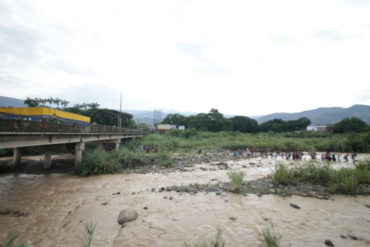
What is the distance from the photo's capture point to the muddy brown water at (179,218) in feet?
18.5

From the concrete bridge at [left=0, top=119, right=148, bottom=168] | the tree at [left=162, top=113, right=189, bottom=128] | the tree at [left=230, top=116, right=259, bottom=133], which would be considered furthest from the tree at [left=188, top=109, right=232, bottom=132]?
the concrete bridge at [left=0, top=119, right=148, bottom=168]

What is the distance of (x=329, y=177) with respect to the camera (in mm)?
9922

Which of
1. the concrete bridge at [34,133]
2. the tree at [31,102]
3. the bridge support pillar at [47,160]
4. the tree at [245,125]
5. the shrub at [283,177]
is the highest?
the tree at [31,102]

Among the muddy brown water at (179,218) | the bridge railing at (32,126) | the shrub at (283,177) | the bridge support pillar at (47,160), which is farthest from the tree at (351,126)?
the bridge support pillar at (47,160)

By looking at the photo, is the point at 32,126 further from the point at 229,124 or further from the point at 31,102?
the point at 31,102

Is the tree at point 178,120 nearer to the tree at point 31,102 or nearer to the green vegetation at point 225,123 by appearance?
the green vegetation at point 225,123

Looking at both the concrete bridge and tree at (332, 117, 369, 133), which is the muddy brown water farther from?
tree at (332, 117, 369, 133)

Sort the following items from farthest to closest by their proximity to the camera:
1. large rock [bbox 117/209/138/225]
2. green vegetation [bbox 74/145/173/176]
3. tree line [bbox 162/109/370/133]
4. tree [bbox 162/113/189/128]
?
1. tree [bbox 162/113/189/128]
2. tree line [bbox 162/109/370/133]
3. green vegetation [bbox 74/145/173/176]
4. large rock [bbox 117/209/138/225]

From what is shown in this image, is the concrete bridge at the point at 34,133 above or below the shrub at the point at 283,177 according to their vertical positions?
above

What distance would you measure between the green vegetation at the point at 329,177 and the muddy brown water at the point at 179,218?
0.65 meters

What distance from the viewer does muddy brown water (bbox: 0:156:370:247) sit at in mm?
5637

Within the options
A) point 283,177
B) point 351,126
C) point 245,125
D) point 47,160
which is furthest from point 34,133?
point 351,126

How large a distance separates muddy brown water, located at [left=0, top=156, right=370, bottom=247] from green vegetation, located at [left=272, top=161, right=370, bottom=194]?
648mm

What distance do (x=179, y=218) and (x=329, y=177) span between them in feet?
30.2
